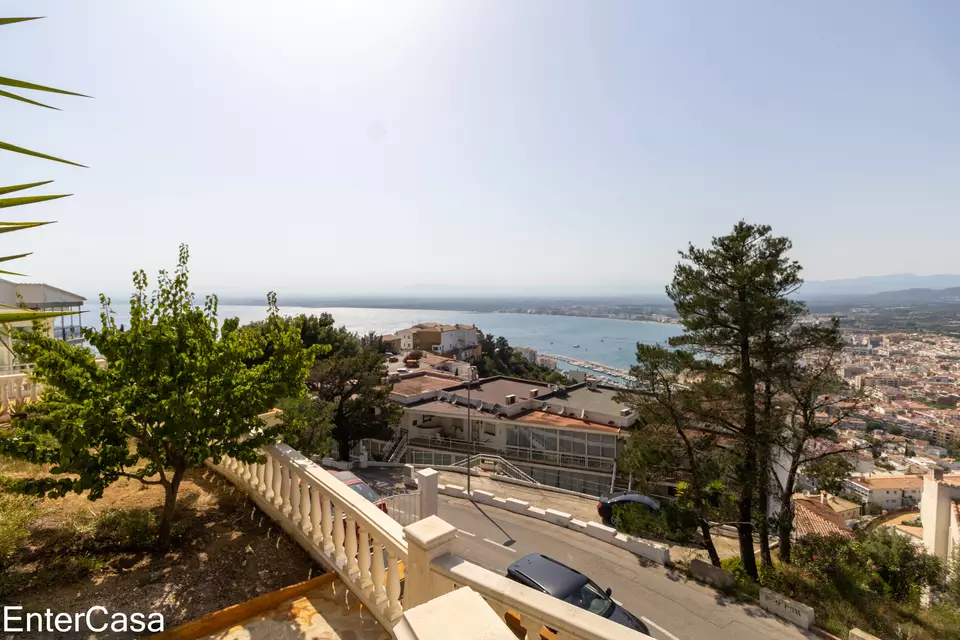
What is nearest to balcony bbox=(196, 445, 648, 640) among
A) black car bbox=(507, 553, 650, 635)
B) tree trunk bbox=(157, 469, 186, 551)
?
tree trunk bbox=(157, 469, 186, 551)

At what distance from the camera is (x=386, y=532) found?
3.21 m

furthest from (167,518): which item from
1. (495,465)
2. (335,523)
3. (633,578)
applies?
(495,465)

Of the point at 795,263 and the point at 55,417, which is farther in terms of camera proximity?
the point at 795,263

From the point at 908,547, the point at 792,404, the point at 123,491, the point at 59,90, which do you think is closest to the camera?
the point at 59,90

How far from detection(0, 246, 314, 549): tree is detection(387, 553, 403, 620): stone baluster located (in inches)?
71.0

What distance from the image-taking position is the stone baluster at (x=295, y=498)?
14.5 ft

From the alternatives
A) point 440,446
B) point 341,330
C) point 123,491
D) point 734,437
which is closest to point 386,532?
point 123,491

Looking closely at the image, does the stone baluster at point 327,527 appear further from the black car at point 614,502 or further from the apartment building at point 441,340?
the apartment building at point 441,340

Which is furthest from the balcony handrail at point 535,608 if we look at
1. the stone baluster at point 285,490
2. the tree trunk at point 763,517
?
the tree trunk at point 763,517

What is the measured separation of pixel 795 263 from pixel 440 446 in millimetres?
19068

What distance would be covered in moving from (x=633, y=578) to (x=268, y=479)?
944 centimetres

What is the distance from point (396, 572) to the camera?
124 inches

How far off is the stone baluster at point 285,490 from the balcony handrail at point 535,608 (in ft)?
8.26

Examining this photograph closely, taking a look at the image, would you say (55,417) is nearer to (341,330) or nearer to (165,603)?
(165,603)
